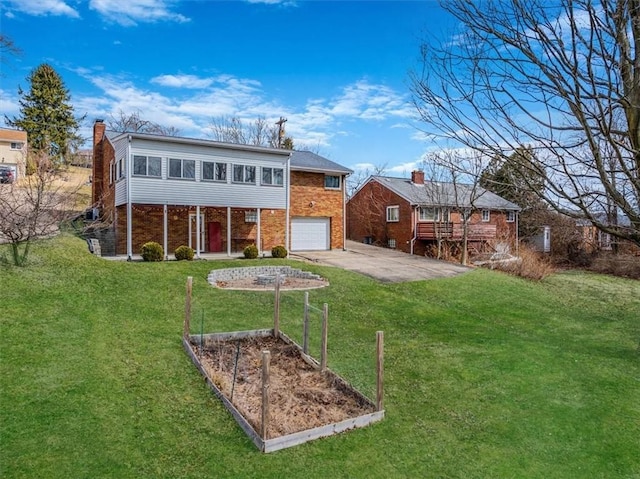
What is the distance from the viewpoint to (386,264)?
1950cm

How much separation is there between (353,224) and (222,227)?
1359 centimetres

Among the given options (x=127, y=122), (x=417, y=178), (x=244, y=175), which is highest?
(x=127, y=122)

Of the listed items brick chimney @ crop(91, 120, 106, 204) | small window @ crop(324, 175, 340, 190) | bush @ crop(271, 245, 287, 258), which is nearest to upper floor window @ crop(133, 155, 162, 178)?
bush @ crop(271, 245, 287, 258)

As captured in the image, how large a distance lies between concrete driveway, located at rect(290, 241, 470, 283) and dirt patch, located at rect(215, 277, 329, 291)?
2.69 metres

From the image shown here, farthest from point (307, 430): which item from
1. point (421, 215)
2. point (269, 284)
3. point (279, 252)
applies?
point (421, 215)

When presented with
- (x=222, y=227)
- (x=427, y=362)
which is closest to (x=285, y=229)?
(x=222, y=227)

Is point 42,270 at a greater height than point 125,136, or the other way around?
point 125,136

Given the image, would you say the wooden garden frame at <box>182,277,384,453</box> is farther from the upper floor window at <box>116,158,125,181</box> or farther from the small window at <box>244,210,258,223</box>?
the small window at <box>244,210,258,223</box>

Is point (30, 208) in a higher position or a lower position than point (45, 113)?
lower

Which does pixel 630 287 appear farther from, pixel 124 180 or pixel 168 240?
pixel 124 180

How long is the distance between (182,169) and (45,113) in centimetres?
2788

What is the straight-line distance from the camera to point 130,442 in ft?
16.4

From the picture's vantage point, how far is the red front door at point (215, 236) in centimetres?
2091

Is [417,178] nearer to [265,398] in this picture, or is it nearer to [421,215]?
[421,215]
